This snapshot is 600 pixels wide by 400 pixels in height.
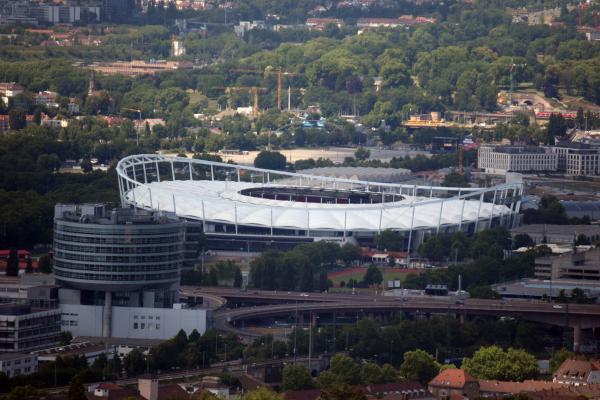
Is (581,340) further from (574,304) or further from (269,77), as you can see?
(269,77)

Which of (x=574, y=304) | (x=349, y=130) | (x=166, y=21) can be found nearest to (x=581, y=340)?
(x=574, y=304)

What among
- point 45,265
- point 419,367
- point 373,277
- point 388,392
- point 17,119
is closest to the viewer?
point 388,392

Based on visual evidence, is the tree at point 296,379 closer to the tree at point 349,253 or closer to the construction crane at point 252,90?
the tree at point 349,253

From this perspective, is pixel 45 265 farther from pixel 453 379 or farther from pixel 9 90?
pixel 9 90

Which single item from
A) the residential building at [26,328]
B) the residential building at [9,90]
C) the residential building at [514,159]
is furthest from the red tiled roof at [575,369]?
the residential building at [9,90]

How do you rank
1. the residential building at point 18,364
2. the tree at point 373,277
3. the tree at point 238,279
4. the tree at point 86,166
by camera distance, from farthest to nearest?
the tree at point 86,166 → the tree at point 373,277 → the tree at point 238,279 → the residential building at point 18,364

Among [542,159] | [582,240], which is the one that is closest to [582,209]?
[582,240]
